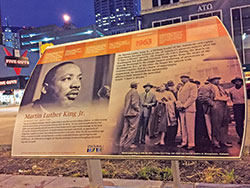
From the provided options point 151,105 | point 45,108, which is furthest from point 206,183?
point 45,108

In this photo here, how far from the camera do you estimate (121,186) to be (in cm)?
398

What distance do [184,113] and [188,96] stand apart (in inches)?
7.3

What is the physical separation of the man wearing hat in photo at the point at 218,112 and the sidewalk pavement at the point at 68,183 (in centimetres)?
134

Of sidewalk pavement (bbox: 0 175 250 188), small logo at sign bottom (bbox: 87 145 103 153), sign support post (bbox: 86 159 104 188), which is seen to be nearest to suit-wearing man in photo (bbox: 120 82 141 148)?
small logo at sign bottom (bbox: 87 145 103 153)

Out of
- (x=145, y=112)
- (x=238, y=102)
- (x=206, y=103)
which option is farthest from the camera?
(x=145, y=112)

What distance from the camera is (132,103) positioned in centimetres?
306

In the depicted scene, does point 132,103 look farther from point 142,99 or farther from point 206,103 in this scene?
point 206,103

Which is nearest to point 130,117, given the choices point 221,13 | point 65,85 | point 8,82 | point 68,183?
point 65,85

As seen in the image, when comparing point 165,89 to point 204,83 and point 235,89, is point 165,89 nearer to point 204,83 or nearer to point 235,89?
point 204,83

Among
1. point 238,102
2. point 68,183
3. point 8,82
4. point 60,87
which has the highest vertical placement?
point 8,82

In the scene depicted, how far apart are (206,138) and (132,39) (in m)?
1.56

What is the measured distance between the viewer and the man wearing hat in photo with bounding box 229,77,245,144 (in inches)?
101

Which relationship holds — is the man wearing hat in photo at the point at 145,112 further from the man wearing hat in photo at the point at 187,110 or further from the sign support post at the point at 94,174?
the sign support post at the point at 94,174

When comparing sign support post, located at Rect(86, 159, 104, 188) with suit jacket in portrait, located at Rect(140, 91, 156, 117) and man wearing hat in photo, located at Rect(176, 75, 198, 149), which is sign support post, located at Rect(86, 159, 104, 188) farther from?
man wearing hat in photo, located at Rect(176, 75, 198, 149)
